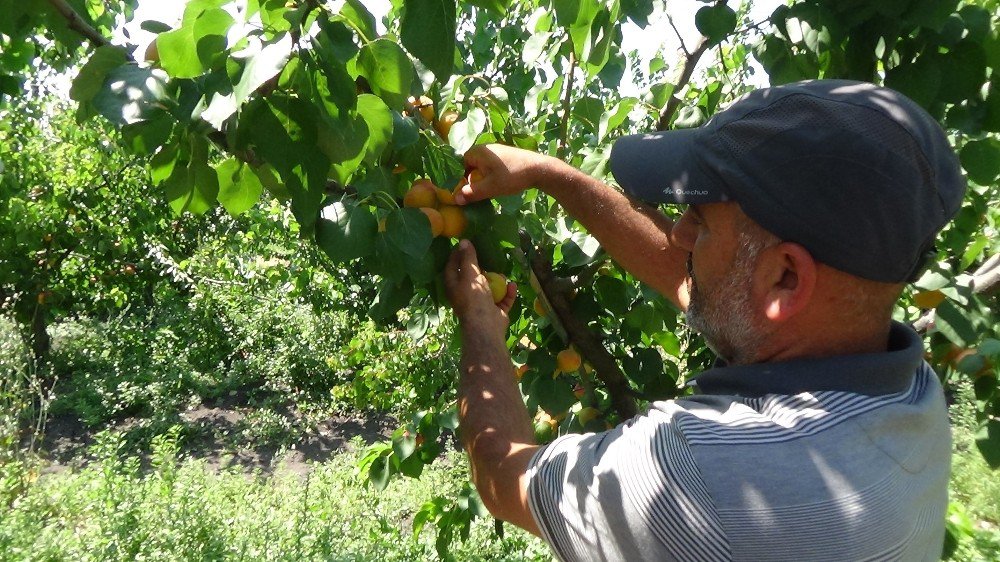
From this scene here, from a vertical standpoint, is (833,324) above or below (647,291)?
below

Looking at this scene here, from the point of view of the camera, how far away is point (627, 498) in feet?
3.11

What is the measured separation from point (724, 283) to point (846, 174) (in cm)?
23

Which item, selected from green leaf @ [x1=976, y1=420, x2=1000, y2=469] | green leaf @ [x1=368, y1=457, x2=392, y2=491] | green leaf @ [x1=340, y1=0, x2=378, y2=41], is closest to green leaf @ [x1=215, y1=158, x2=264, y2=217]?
green leaf @ [x1=340, y1=0, x2=378, y2=41]

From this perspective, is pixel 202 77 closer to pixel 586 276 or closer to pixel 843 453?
pixel 843 453

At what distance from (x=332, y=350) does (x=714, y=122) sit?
6208 millimetres

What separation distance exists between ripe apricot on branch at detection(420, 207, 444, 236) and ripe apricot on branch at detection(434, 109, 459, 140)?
10.5 inches

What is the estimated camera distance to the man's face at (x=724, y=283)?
109 cm

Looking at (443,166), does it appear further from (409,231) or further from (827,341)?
(827,341)

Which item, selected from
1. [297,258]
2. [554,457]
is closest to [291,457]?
[297,258]

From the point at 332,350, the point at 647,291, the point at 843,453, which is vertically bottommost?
the point at 843,453

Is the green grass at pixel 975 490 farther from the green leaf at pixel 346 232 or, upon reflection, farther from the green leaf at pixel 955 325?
the green leaf at pixel 346 232

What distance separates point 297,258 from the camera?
18.9 ft

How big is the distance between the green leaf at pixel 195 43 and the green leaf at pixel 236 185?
1.13 feet

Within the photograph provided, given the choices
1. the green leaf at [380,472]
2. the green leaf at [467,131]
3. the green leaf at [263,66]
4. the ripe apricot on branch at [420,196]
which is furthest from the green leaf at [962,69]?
the green leaf at [380,472]
